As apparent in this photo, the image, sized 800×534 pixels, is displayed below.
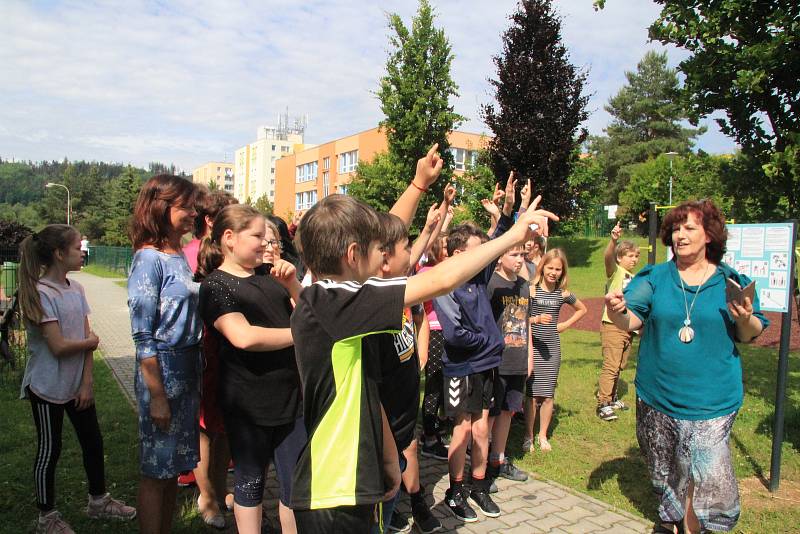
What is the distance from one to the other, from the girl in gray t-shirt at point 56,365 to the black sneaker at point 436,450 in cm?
247

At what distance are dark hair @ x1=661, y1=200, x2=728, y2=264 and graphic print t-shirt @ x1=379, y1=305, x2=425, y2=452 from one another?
2.03 metres

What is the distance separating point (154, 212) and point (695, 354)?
3.15 metres

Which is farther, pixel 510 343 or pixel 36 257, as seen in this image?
pixel 510 343

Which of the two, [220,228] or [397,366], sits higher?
[220,228]

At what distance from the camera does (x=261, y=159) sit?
10656cm

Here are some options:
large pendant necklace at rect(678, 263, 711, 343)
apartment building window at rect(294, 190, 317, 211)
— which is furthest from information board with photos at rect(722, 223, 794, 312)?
apartment building window at rect(294, 190, 317, 211)

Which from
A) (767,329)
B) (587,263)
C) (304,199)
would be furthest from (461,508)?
(304,199)

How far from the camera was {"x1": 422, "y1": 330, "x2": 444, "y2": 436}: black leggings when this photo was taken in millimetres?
5137

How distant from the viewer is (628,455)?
17.6 feet

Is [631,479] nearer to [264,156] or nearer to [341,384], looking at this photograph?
[341,384]

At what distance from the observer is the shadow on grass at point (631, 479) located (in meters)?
4.32

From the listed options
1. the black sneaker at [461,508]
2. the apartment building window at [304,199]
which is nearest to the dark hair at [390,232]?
the black sneaker at [461,508]

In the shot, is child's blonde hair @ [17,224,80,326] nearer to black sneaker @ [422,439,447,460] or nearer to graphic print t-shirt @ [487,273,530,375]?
graphic print t-shirt @ [487,273,530,375]

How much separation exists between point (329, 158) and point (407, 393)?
60.8 meters
